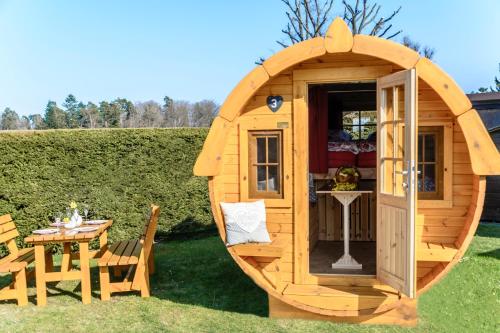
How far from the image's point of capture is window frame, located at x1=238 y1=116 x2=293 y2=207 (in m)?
5.84

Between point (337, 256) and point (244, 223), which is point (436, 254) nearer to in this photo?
point (244, 223)

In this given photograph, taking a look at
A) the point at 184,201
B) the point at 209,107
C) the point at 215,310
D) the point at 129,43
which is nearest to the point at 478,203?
the point at 215,310

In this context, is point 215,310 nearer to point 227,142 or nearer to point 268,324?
point 268,324

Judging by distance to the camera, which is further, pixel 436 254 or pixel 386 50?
pixel 436 254

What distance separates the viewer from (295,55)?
527 centimetres

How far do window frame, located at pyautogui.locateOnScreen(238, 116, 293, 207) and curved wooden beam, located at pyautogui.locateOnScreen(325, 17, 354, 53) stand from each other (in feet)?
3.43

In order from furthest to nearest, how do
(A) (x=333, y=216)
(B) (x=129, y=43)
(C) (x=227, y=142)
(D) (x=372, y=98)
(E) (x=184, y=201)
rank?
(B) (x=129, y=43), (E) (x=184, y=201), (D) (x=372, y=98), (A) (x=333, y=216), (C) (x=227, y=142)

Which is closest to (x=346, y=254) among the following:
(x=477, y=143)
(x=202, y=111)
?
(x=477, y=143)

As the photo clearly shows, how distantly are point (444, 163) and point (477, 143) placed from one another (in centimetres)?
59

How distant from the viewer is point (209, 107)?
145 ft

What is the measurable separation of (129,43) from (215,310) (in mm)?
24626

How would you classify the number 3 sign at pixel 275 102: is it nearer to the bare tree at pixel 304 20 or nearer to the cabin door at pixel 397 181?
the cabin door at pixel 397 181

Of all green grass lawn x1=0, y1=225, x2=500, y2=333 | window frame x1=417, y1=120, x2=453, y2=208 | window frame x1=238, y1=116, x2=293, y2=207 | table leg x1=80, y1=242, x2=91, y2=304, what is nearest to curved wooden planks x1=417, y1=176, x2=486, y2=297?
window frame x1=417, y1=120, x2=453, y2=208

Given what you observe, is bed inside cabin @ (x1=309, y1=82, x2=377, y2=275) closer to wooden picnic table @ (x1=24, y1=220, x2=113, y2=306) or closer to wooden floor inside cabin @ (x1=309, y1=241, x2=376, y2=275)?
wooden floor inside cabin @ (x1=309, y1=241, x2=376, y2=275)
